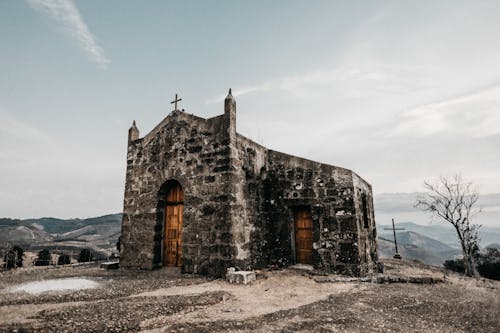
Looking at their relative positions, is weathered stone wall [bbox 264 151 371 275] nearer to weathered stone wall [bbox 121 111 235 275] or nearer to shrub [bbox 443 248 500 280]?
weathered stone wall [bbox 121 111 235 275]

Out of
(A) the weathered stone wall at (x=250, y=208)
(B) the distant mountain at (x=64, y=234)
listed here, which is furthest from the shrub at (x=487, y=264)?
(B) the distant mountain at (x=64, y=234)

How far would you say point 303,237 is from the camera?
982 centimetres

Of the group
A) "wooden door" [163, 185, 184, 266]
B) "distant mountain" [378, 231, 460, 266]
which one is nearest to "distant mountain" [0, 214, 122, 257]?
"wooden door" [163, 185, 184, 266]

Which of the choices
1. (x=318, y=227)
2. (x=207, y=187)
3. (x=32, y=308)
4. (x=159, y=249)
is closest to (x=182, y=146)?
(x=207, y=187)

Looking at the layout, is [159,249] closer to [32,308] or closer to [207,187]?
[207,187]

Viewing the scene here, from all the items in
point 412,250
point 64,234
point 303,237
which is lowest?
point 412,250

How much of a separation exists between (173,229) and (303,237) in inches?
175

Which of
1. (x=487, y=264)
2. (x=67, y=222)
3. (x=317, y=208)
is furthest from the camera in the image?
(x=67, y=222)

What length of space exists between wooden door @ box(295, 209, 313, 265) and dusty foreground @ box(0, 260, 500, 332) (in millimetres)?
2051

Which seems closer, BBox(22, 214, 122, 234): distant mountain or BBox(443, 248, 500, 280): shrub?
BBox(443, 248, 500, 280): shrub

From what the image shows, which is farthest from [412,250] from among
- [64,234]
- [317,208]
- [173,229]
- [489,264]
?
[173,229]

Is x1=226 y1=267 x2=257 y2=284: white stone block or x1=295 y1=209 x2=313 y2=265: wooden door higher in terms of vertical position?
x1=295 y1=209 x2=313 y2=265: wooden door

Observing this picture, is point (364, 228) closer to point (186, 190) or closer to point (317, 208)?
point (317, 208)

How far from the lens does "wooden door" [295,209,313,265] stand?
9672 mm
